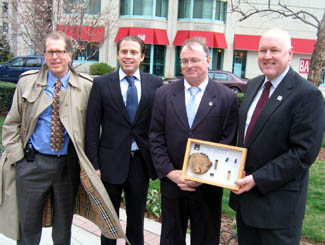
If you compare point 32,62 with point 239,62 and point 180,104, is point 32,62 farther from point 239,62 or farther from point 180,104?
point 180,104

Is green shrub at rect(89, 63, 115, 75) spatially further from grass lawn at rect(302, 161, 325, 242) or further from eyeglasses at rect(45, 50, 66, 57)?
eyeglasses at rect(45, 50, 66, 57)

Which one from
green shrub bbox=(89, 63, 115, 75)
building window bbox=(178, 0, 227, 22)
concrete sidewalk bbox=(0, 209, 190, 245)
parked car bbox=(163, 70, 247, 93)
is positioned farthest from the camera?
building window bbox=(178, 0, 227, 22)

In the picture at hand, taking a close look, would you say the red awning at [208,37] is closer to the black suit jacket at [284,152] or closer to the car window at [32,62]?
the car window at [32,62]

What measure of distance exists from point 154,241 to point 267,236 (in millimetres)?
1739

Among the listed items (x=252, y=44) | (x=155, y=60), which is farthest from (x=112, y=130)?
(x=252, y=44)

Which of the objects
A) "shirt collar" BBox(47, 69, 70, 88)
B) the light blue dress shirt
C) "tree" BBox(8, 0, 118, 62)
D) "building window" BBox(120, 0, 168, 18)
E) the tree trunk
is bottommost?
the light blue dress shirt

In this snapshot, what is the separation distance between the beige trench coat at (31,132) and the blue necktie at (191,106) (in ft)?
3.41

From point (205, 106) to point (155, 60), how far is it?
81.2 feet

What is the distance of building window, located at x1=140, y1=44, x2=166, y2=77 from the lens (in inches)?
1049

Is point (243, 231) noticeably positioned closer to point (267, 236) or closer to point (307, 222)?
point (267, 236)

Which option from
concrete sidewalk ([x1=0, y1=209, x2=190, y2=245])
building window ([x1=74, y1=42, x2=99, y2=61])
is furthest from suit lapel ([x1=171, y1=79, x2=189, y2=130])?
building window ([x1=74, y1=42, x2=99, y2=61])

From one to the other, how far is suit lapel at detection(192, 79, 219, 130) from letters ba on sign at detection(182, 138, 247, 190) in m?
0.25

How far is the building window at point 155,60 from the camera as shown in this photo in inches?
1049

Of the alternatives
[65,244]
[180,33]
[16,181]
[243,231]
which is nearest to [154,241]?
[65,244]
